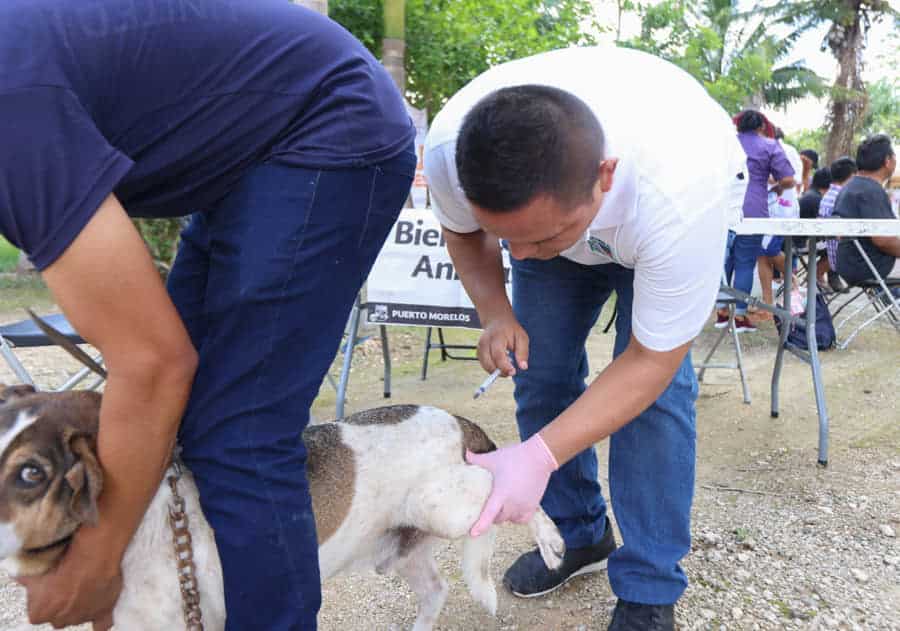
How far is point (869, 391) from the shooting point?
16.5ft

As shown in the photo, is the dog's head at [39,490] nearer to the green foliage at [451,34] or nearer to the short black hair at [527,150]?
the short black hair at [527,150]

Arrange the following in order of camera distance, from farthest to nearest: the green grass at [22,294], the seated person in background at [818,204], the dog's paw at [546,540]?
1. the seated person in background at [818,204]
2. the green grass at [22,294]
3. the dog's paw at [546,540]

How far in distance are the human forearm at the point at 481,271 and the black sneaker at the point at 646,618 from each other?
3.22 ft

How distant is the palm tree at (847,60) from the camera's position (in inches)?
925

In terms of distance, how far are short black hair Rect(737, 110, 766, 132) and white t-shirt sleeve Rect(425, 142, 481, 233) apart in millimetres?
6152

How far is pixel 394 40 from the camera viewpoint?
23.4ft

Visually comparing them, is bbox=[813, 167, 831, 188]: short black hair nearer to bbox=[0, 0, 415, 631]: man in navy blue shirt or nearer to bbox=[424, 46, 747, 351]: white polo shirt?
bbox=[424, 46, 747, 351]: white polo shirt

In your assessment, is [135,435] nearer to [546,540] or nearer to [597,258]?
[546,540]

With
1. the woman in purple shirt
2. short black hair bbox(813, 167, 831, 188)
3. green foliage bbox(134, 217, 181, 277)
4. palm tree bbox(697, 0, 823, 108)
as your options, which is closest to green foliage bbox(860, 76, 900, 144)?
palm tree bbox(697, 0, 823, 108)

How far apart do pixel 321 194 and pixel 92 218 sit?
16.5 inches

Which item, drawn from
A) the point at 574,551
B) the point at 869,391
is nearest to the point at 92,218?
the point at 574,551

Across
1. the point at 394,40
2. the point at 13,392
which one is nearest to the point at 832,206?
the point at 394,40

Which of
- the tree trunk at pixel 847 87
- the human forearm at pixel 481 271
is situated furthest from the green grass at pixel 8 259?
the tree trunk at pixel 847 87

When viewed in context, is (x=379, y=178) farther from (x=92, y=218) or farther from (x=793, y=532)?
(x=793, y=532)
